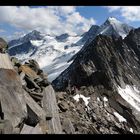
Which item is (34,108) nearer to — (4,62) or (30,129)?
(30,129)

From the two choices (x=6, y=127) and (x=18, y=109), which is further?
(x=18, y=109)

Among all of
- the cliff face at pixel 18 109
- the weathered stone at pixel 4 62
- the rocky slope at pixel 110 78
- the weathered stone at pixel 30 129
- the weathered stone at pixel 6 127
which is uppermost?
the rocky slope at pixel 110 78

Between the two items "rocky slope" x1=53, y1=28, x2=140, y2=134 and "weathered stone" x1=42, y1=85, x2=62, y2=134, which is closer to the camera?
"weathered stone" x1=42, y1=85, x2=62, y2=134

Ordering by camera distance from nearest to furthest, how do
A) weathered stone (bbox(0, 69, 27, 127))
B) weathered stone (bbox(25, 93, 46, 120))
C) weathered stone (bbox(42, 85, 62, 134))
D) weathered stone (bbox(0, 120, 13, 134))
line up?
weathered stone (bbox(0, 120, 13, 134)) → weathered stone (bbox(0, 69, 27, 127)) → weathered stone (bbox(25, 93, 46, 120)) → weathered stone (bbox(42, 85, 62, 134))

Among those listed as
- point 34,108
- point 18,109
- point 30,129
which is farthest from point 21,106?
point 34,108

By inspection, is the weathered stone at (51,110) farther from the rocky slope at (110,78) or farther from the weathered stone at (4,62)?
the rocky slope at (110,78)

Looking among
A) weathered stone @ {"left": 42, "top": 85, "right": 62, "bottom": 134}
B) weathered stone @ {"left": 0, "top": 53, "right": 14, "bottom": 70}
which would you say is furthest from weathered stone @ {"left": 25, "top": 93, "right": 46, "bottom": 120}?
weathered stone @ {"left": 0, "top": 53, "right": 14, "bottom": 70}

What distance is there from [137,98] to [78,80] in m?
37.9

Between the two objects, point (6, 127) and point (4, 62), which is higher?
point (4, 62)

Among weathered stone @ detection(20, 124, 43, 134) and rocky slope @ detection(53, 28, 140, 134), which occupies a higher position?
rocky slope @ detection(53, 28, 140, 134)

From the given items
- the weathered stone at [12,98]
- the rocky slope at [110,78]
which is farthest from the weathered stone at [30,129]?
the rocky slope at [110,78]

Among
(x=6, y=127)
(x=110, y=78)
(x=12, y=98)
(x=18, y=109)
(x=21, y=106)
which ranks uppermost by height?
(x=110, y=78)

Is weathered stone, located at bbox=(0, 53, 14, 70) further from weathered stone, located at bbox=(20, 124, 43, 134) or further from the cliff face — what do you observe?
weathered stone, located at bbox=(20, 124, 43, 134)

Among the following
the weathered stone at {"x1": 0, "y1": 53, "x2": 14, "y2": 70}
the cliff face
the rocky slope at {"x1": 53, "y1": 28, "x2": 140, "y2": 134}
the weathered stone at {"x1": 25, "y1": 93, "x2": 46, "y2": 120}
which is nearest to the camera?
the cliff face
